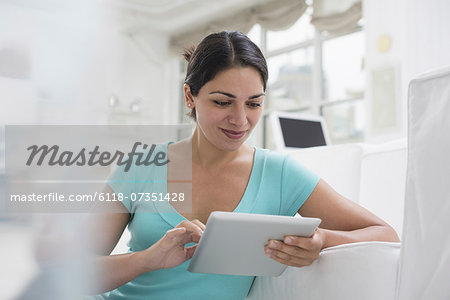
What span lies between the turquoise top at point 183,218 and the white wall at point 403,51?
315cm

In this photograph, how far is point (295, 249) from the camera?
0.82 metres

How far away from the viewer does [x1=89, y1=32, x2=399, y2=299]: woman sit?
1.05 meters

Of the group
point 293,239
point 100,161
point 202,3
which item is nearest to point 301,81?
point 202,3

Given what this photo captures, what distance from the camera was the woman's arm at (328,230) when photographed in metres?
0.82

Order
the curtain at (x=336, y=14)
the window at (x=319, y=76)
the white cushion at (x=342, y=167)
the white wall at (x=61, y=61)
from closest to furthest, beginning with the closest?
the white wall at (x=61, y=61) → the white cushion at (x=342, y=167) → the curtain at (x=336, y=14) → the window at (x=319, y=76)

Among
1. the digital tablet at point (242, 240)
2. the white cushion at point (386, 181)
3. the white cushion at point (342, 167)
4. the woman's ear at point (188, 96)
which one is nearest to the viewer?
the digital tablet at point (242, 240)

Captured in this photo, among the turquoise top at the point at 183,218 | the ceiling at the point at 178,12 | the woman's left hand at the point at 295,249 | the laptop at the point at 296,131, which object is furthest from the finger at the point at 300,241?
the ceiling at the point at 178,12

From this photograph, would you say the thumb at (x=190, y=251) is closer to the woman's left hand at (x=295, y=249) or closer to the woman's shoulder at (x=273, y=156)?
the woman's left hand at (x=295, y=249)

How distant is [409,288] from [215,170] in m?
0.60

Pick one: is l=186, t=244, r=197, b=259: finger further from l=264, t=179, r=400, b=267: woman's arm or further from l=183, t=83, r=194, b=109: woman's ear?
l=183, t=83, r=194, b=109: woman's ear

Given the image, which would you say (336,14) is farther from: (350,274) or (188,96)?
(350,274)

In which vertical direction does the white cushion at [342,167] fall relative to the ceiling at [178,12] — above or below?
below

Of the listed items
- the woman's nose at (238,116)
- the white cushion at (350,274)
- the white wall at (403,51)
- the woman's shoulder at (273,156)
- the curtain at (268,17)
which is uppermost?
the curtain at (268,17)

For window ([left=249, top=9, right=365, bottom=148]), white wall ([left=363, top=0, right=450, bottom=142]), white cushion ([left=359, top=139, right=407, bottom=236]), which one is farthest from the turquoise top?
window ([left=249, top=9, right=365, bottom=148])
